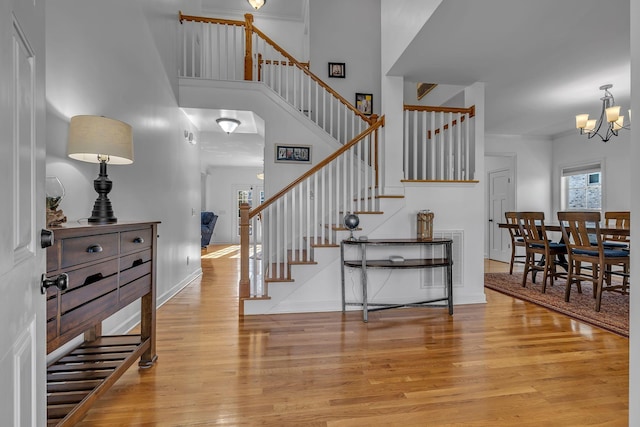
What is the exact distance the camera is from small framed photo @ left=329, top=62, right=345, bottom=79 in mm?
5426

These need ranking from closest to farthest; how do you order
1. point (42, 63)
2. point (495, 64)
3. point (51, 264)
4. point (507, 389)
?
point (42, 63) → point (51, 264) → point (507, 389) → point (495, 64)

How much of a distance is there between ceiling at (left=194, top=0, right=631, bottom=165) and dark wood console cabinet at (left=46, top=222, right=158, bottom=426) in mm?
2726

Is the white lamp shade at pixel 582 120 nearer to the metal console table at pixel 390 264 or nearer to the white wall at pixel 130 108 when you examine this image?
the metal console table at pixel 390 264

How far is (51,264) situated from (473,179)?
381 cm

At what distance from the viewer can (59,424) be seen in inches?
51.3

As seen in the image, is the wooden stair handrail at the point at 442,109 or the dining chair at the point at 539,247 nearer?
the wooden stair handrail at the point at 442,109

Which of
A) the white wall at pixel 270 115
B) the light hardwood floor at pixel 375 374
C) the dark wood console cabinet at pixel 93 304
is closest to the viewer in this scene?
the dark wood console cabinet at pixel 93 304

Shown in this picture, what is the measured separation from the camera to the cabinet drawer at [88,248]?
1.32 m

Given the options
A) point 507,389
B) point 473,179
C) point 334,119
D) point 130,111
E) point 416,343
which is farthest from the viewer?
point 334,119

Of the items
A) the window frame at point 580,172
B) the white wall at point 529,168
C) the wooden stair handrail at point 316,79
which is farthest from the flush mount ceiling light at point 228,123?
the window frame at point 580,172

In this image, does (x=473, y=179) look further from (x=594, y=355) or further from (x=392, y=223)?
(x=594, y=355)

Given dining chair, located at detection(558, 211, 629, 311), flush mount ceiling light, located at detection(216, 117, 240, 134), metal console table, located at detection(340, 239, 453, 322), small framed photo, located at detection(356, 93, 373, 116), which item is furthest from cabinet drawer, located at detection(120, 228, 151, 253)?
small framed photo, located at detection(356, 93, 373, 116)

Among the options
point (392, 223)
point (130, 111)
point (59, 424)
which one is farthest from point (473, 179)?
point (59, 424)

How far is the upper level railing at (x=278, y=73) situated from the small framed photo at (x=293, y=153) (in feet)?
1.48
